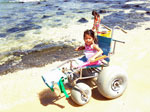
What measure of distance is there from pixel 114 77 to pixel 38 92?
7.08ft

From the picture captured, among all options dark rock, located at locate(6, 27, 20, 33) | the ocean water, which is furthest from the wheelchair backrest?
dark rock, located at locate(6, 27, 20, 33)

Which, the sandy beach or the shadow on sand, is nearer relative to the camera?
the sandy beach

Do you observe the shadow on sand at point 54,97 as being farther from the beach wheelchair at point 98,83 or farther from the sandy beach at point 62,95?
the beach wheelchair at point 98,83

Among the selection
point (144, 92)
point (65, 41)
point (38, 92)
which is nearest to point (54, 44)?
point (65, 41)

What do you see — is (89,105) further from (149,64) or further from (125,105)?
(149,64)

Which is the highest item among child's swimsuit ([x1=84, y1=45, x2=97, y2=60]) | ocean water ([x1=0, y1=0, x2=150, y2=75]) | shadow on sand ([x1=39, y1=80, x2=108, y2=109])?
child's swimsuit ([x1=84, y1=45, x2=97, y2=60])

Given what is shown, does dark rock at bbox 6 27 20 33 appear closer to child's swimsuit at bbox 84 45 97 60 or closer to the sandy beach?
the sandy beach

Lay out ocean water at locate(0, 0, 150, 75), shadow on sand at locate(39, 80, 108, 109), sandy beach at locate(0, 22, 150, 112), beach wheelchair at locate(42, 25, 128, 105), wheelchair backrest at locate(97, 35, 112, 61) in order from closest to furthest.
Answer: beach wheelchair at locate(42, 25, 128, 105) < sandy beach at locate(0, 22, 150, 112) < shadow on sand at locate(39, 80, 108, 109) < wheelchair backrest at locate(97, 35, 112, 61) < ocean water at locate(0, 0, 150, 75)

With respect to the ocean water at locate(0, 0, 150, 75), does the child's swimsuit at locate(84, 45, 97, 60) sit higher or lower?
higher

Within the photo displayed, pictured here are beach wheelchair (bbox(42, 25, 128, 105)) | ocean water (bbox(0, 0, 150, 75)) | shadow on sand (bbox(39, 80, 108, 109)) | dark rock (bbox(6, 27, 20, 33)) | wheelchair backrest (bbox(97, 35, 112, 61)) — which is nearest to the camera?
beach wheelchair (bbox(42, 25, 128, 105))

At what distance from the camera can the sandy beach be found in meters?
3.87

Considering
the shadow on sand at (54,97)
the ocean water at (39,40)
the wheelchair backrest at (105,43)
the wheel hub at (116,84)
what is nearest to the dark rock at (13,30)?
the ocean water at (39,40)

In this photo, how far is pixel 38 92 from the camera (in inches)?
182

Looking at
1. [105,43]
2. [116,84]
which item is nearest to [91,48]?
[105,43]
